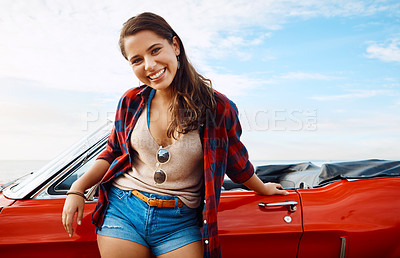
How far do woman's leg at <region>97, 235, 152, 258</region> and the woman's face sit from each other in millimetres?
745

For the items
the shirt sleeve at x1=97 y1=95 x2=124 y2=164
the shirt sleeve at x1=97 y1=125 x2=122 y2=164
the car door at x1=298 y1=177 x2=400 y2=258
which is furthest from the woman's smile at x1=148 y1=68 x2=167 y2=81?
the car door at x1=298 y1=177 x2=400 y2=258

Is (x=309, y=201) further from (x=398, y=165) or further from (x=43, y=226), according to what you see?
(x=43, y=226)

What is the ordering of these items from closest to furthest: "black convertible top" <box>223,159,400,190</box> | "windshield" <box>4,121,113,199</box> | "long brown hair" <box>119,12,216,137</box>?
"long brown hair" <box>119,12,216,137</box> < "windshield" <box>4,121,113,199</box> < "black convertible top" <box>223,159,400,190</box>

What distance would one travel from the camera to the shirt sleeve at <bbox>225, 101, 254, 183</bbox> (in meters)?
1.66

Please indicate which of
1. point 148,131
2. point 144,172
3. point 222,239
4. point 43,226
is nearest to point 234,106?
point 148,131

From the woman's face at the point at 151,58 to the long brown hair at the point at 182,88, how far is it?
0.11ft

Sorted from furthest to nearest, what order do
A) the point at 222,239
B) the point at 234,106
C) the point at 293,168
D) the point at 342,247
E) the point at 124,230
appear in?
the point at 293,168
the point at 342,247
the point at 222,239
the point at 234,106
the point at 124,230

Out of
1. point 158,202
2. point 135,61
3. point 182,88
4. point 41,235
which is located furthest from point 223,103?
point 41,235

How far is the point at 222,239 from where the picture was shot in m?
1.84

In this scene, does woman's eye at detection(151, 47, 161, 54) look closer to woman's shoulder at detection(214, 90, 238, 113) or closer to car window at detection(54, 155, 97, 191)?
woman's shoulder at detection(214, 90, 238, 113)

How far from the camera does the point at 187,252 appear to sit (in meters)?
1.46

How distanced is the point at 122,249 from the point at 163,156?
45cm

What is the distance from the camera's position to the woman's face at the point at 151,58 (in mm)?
1519

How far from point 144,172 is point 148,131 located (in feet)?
0.66
